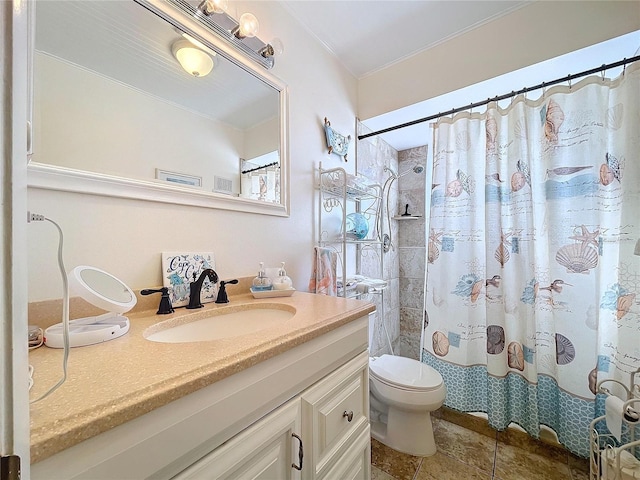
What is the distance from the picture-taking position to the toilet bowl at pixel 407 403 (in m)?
1.34

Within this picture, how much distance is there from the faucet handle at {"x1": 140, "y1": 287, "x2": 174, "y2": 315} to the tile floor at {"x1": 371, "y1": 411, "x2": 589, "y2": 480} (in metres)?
1.33

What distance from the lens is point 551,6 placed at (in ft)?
4.37

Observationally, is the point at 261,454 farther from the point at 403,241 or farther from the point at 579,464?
the point at 403,241

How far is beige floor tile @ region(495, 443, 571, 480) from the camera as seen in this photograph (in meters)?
1.26

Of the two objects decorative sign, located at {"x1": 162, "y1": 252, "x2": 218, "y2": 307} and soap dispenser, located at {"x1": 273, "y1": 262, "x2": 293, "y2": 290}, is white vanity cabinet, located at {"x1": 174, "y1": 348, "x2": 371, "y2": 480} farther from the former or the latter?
decorative sign, located at {"x1": 162, "y1": 252, "x2": 218, "y2": 307}

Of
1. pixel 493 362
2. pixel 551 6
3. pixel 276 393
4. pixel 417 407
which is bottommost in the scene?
pixel 417 407

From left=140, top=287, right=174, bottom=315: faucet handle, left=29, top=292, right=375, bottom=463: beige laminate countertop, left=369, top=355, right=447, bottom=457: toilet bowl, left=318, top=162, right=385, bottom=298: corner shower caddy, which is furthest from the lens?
left=318, top=162, right=385, bottom=298: corner shower caddy

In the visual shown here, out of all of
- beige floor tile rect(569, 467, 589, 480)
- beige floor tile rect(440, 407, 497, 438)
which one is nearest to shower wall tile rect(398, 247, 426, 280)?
beige floor tile rect(440, 407, 497, 438)

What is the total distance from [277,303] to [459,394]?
148 cm

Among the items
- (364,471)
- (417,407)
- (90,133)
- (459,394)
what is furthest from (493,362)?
(90,133)

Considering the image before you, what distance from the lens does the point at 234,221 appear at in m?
1.12

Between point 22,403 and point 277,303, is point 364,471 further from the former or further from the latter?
point 22,403

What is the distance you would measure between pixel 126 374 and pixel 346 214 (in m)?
1.35

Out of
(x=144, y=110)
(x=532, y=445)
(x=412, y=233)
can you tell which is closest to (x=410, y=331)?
(x=412, y=233)
